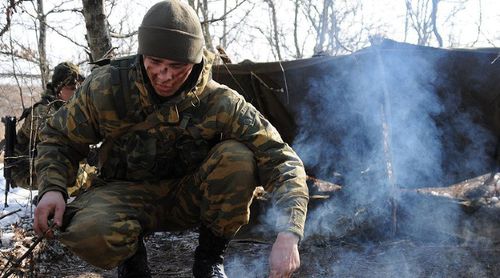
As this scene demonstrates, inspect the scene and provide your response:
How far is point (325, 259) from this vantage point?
3264 millimetres

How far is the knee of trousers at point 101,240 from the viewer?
2.07 meters

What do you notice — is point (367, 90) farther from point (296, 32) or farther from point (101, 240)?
point (296, 32)

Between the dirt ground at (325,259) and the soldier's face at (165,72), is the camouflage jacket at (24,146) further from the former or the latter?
the soldier's face at (165,72)

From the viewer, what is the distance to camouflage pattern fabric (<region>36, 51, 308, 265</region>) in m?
2.22

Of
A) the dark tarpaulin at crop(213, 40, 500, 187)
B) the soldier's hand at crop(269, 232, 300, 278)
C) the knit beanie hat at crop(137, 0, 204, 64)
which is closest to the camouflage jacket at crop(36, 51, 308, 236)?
the knit beanie hat at crop(137, 0, 204, 64)

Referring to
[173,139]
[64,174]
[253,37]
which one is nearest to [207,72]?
[173,139]

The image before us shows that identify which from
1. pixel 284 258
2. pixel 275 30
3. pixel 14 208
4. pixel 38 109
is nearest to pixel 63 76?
pixel 38 109

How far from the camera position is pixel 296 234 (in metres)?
1.86

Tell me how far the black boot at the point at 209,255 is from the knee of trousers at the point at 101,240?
1.45 feet

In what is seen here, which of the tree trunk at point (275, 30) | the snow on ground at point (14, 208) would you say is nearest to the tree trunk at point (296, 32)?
the tree trunk at point (275, 30)

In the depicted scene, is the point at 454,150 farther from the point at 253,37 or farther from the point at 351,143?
the point at 253,37

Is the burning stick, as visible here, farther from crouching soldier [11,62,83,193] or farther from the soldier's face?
crouching soldier [11,62,83,193]

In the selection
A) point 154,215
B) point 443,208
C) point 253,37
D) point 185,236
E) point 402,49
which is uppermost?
point 253,37

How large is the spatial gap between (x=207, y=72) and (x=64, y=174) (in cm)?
85
